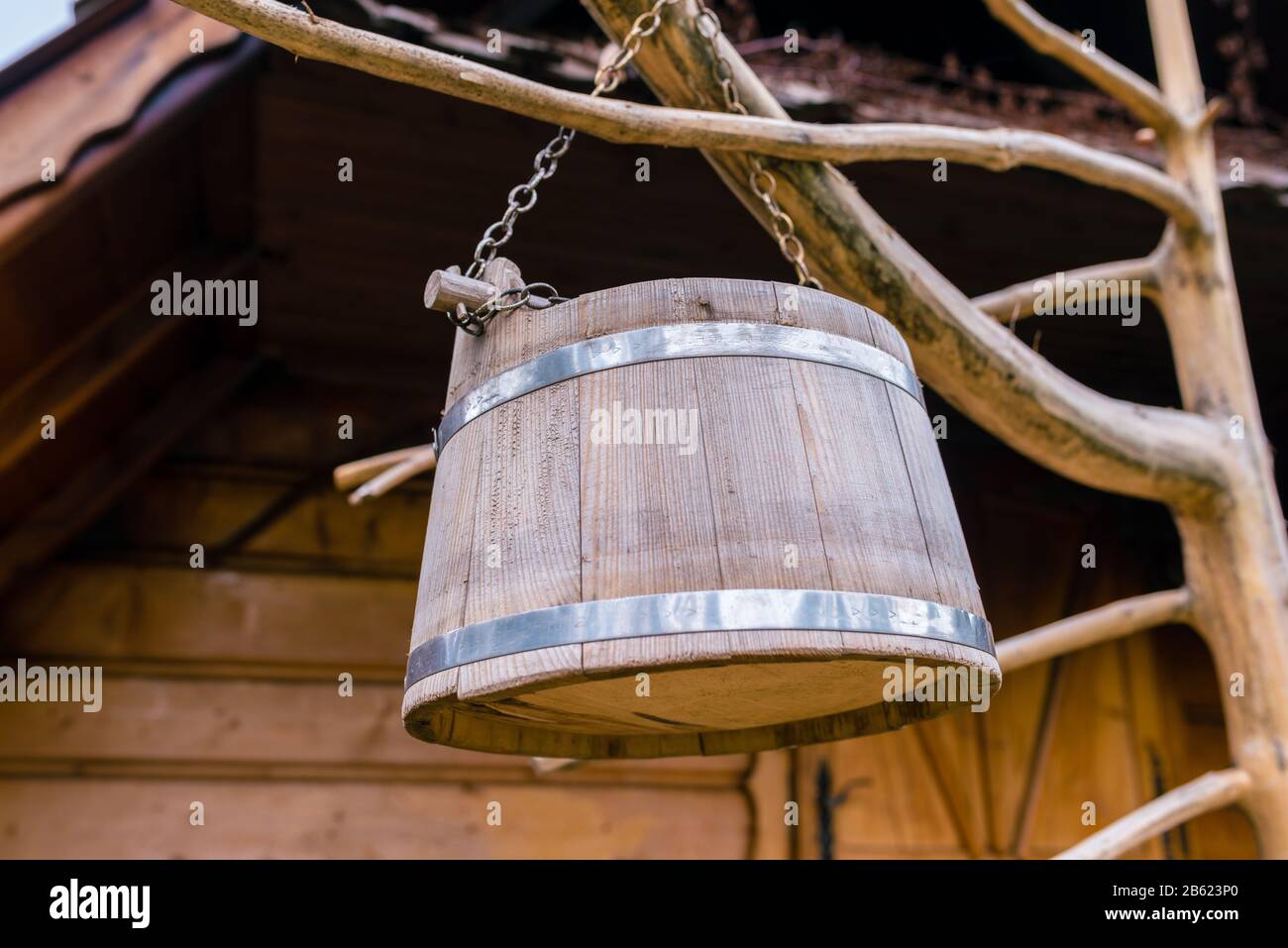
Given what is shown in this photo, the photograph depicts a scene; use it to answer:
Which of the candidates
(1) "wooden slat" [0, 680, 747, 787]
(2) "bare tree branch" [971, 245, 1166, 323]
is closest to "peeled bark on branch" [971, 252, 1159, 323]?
(2) "bare tree branch" [971, 245, 1166, 323]

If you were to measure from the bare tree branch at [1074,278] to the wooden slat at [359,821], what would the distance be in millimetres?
2797

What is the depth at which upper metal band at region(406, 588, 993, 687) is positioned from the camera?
1.26 m

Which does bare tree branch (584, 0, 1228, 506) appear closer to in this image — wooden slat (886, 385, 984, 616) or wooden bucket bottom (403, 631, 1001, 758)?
wooden slat (886, 385, 984, 616)

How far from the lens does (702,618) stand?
49.6 inches

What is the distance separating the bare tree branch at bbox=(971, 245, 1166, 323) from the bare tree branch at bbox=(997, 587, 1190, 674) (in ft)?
2.53

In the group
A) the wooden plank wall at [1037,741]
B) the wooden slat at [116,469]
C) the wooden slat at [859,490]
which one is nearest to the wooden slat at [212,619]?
A: the wooden slat at [116,469]

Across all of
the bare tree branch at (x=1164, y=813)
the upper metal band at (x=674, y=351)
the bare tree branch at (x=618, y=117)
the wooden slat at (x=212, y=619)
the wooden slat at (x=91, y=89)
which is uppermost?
the wooden slat at (x=91, y=89)

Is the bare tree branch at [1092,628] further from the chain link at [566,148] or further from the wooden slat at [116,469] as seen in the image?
the wooden slat at [116,469]

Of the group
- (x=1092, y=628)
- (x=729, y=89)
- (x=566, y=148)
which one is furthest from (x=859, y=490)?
(x=1092, y=628)

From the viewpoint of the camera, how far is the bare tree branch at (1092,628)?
2.63 metres

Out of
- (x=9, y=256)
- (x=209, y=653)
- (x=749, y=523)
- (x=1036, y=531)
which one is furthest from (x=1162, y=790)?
(x=9, y=256)

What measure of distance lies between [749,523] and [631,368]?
27 centimetres

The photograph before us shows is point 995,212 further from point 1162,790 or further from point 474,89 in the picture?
point 1162,790

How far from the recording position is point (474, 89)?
5.61 ft
